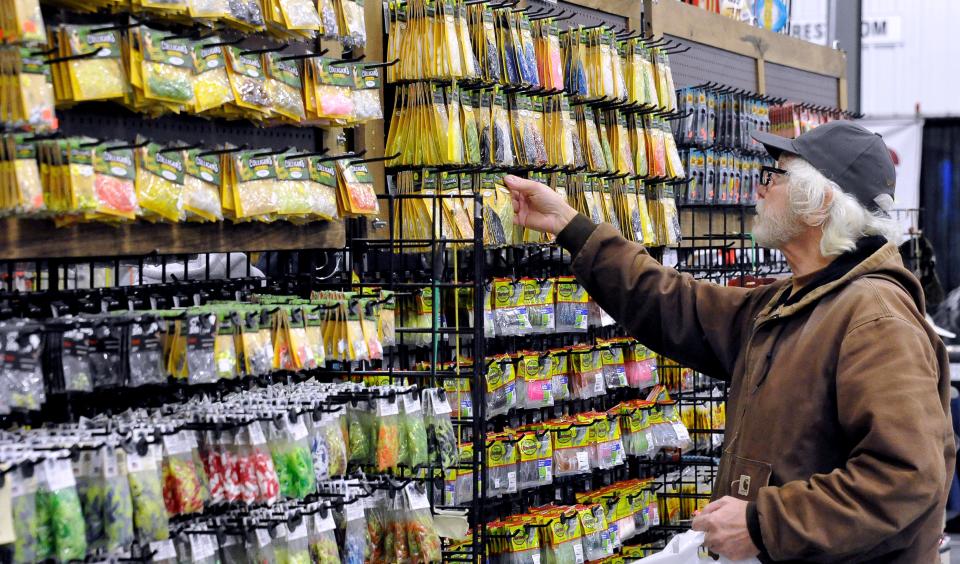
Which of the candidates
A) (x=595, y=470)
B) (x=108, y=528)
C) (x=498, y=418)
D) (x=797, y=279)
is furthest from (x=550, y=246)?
(x=108, y=528)

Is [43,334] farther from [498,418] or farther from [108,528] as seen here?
[498,418]

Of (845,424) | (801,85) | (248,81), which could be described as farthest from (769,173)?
(801,85)

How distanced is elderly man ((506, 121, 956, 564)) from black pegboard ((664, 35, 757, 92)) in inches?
105

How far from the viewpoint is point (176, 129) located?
8.80 ft

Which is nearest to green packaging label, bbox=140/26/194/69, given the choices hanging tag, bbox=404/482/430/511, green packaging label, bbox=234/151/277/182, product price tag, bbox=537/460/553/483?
green packaging label, bbox=234/151/277/182

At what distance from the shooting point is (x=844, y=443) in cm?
260

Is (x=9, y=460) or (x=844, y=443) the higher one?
(x=9, y=460)

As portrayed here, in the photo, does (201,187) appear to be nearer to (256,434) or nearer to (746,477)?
(256,434)

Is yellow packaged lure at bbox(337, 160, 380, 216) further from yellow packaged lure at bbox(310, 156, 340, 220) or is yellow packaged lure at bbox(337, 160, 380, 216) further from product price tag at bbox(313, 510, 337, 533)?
product price tag at bbox(313, 510, 337, 533)

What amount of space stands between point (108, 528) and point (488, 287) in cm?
197

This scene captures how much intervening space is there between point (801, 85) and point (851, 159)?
4.57m

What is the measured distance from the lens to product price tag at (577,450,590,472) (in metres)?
4.27

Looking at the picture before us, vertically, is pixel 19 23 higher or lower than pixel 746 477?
higher

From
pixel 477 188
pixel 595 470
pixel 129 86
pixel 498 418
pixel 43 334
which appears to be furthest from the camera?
pixel 595 470
